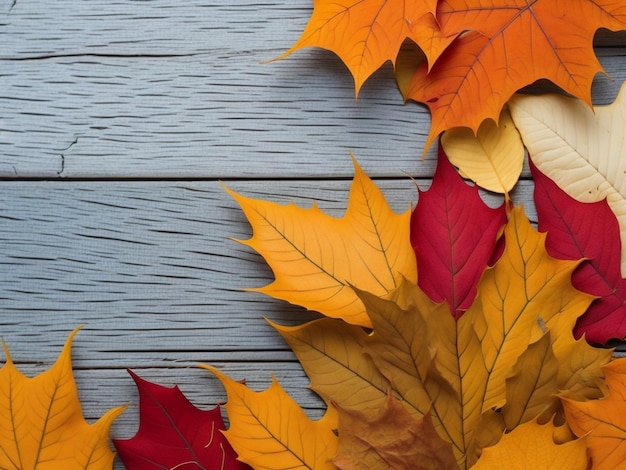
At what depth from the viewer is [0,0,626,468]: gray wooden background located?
1.94 feet

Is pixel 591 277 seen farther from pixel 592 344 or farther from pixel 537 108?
pixel 537 108

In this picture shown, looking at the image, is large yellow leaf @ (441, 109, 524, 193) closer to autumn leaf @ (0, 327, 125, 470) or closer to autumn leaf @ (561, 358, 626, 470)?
autumn leaf @ (561, 358, 626, 470)

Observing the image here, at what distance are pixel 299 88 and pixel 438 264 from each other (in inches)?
8.8

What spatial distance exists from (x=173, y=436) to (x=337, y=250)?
225 millimetres

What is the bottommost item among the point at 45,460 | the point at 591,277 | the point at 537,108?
the point at 45,460

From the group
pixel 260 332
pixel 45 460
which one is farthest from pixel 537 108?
pixel 45 460

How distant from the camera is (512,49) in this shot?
569 millimetres

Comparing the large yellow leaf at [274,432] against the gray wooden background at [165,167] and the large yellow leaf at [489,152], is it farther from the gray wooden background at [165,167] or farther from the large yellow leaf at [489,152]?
the large yellow leaf at [489,152]

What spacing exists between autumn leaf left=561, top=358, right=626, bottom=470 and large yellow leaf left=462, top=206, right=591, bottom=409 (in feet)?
0.18

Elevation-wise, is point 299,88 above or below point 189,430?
above

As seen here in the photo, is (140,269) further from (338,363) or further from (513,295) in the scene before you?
(513,295)

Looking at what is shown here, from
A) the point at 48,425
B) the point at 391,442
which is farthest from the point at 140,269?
the point at 391,442

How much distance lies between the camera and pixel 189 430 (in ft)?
1.82

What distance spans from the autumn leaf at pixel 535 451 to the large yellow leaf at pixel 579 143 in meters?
0.18
